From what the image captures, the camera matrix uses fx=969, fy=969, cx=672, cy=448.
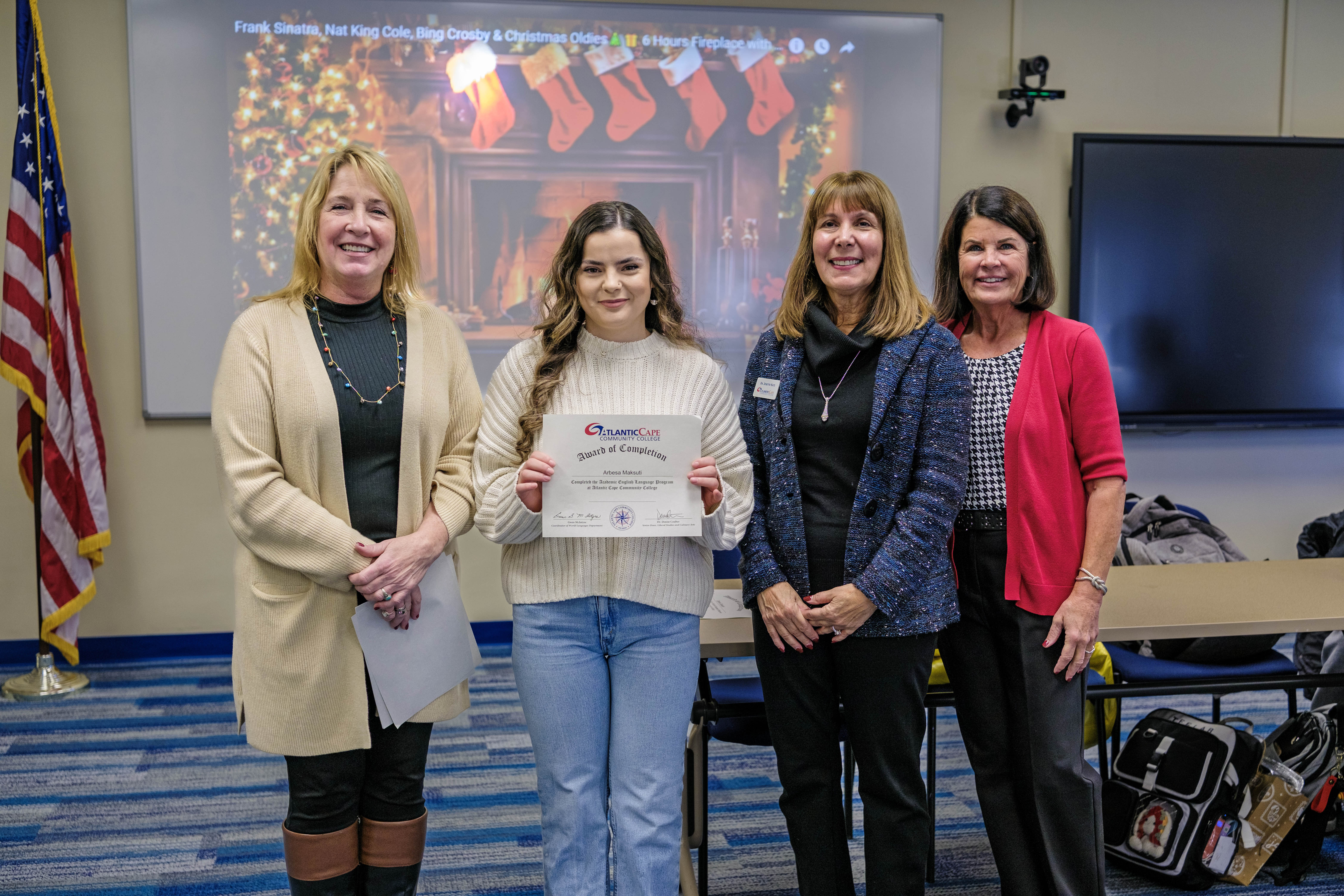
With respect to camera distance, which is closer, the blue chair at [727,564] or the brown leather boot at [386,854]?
the brown leather boot at [386,854]

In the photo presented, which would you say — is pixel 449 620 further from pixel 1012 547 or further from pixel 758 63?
pixel 758 63

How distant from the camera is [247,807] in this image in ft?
9.52

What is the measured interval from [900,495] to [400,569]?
3.01 ft

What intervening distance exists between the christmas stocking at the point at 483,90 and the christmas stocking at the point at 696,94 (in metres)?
0.73

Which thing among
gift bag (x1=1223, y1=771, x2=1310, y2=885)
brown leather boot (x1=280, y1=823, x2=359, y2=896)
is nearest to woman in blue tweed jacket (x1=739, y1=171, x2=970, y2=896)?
brown leather boot (x1=280, y1=823, x2=359, y2=896)

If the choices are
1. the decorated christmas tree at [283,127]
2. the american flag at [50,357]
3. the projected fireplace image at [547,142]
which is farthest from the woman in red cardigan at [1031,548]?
the american flag at [50,357]

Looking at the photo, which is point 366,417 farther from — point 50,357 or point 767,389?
point 50,357

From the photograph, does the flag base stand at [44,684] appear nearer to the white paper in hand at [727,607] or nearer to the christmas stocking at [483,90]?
the christmas stocking at [483,90]

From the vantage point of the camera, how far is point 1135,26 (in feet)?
15.4

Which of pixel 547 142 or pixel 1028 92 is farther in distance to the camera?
pixel 1028 92

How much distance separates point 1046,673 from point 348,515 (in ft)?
4.48

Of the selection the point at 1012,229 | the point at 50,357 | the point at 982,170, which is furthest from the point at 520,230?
the point at 1012,229

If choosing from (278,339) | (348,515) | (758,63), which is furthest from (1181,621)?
(758,63)

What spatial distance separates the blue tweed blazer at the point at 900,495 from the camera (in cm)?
175
